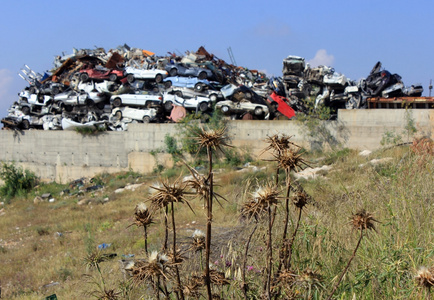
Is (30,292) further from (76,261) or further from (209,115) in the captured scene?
(209,115)

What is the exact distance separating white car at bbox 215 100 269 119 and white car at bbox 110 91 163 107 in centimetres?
366

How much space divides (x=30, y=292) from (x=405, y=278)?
21.6 ft

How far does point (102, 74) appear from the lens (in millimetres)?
25812

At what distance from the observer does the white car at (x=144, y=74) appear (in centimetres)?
2405

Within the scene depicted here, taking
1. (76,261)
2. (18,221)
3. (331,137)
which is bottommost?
(18,221)

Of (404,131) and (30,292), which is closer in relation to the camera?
(30,292)

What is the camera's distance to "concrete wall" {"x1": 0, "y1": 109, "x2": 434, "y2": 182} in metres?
17.6

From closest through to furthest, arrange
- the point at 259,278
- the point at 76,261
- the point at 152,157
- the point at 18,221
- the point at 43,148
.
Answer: the point at 259,278 < the point at 76,261 < the point at 18,221 < the point at 152,157 < the point at 43,148

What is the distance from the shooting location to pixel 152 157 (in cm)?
2122

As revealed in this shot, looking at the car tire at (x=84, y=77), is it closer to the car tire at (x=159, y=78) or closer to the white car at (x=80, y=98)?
the white car at (x=80, y=98)

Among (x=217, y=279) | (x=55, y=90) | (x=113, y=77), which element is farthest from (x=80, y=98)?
(x=217, y=279)

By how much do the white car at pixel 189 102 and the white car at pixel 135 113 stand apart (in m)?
0.79

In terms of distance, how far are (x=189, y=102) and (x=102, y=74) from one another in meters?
7.31

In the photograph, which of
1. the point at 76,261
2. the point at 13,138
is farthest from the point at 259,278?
the point at 13,138
